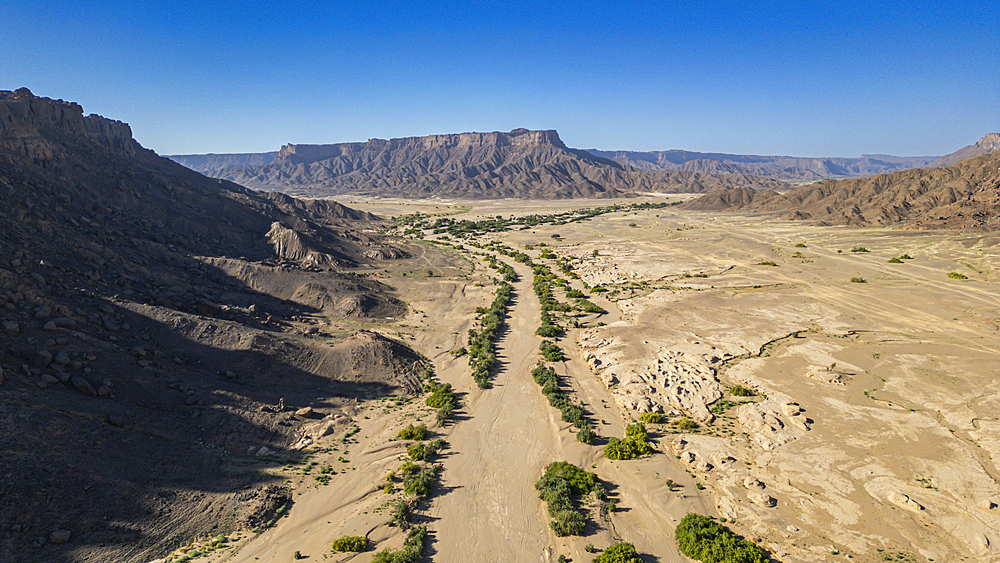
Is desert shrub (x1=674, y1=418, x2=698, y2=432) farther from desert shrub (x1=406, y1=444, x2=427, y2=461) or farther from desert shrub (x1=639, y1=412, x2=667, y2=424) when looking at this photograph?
desert shrub (x1=406, y1=444, x2=427, y2=461)

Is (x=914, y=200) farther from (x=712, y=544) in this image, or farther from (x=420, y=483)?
(x=420, y=483)

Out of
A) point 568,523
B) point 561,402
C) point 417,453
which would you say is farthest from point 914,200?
point 417,453

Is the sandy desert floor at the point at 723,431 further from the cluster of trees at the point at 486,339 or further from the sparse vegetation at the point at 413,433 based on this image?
the cluster of trees at the point at 486,339

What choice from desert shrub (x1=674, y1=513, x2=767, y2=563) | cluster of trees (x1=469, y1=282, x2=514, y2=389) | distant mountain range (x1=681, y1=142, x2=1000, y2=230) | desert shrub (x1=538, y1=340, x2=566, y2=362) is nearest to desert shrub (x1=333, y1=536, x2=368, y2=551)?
desert shrub (x1=674, y1=513, x2=767, y2=563)

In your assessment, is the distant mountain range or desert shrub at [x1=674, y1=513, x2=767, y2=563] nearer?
desert shrub at [x1=674, y1=513, x2=767, y2=563]

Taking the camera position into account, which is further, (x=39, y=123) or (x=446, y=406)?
(x=39, y=123)

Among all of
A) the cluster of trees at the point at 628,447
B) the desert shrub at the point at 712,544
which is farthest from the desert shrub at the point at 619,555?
the cluster of trees at the point at 628,447
